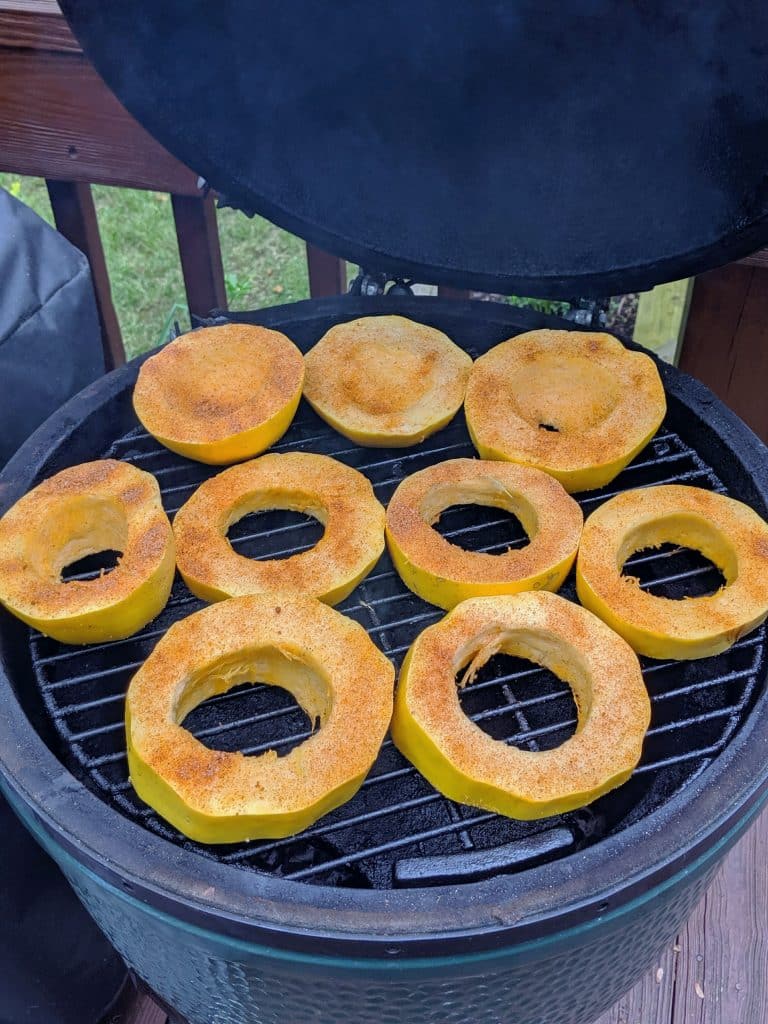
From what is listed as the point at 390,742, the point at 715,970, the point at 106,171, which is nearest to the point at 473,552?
the point at 390,742

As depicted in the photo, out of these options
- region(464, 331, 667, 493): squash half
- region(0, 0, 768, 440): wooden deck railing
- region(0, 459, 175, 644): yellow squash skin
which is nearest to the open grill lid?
region(464, 331, 667, 493): squash half

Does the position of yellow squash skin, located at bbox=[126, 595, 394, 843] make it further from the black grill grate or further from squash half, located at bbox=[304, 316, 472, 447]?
squash half, located at bbox=[304, 316, 472, 447]

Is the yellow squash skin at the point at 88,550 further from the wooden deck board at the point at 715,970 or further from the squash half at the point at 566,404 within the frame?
the wooden deck board at the point at 715,970

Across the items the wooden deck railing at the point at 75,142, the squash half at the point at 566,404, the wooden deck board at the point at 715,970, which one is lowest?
the wooden deck board at the point at 715,970

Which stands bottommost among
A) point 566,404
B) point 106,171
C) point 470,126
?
point 566,404

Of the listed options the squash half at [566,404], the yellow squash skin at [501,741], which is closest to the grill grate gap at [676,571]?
the squash half at [566,404]

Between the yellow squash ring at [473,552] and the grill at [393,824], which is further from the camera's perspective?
the yellow squash ring at [473,552]

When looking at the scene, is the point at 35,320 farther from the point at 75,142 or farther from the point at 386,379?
the point at 386,379

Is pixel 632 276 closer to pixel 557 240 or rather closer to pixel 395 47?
pixel 557 240
